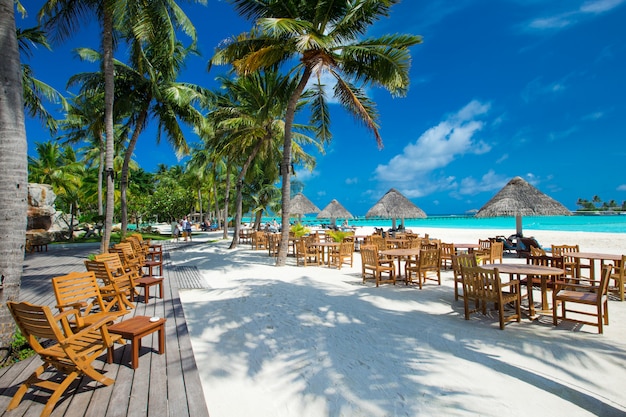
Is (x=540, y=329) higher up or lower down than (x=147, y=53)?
lower down

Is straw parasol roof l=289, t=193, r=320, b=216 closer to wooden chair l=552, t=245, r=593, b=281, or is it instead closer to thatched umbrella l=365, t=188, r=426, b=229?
thatched umbrella l=365, t=188, r=426, b=229

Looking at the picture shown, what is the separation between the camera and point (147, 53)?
14.4m

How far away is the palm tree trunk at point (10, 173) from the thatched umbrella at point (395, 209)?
14.3m

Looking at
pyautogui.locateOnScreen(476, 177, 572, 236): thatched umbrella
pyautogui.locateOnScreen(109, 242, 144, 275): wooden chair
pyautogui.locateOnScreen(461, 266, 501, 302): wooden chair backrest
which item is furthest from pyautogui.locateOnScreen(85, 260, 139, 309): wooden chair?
pyautogui.locateOnScreen(476, 177, 572, 236): thatched umbrella

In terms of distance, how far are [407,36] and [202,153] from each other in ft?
85.0

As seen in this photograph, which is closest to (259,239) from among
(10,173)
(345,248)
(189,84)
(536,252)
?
(345,248)

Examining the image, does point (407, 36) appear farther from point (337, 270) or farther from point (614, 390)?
point (614, 390)

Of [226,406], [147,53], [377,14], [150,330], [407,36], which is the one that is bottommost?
[226,406]

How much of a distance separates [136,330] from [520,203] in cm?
1287

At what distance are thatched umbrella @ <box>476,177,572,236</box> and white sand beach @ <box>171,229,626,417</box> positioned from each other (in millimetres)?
6321

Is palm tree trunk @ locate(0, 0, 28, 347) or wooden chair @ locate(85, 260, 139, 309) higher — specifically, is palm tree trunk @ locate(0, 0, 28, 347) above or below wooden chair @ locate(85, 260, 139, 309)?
above

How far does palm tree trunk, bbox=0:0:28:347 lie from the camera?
3367 millimetres

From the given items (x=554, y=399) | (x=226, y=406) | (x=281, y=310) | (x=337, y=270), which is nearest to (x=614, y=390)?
(x=554, y=399)

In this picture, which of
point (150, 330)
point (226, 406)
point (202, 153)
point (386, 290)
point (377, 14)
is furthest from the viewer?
point (202, 153)
